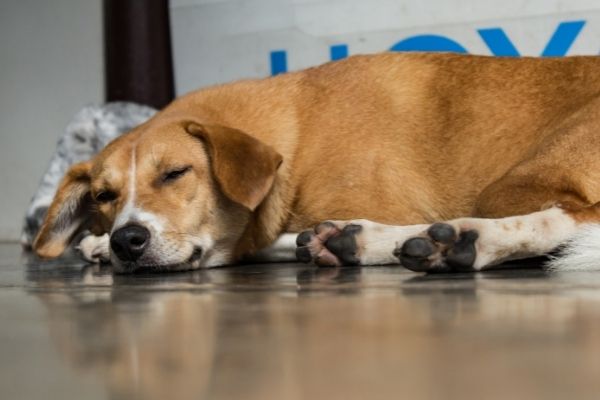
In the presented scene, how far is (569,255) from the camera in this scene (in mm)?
2324

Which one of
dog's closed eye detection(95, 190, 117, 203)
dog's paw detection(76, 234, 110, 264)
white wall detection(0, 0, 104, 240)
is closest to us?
dog's closed eye detection(95, 190, 117, 203)

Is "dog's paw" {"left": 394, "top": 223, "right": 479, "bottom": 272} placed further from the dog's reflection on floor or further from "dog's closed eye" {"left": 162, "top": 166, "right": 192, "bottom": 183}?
"dog's closed eye" {"left": 162, "top": 166, "right": 192, "bottom": 183}

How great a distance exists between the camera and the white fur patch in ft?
7.47

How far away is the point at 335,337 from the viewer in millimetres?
1335

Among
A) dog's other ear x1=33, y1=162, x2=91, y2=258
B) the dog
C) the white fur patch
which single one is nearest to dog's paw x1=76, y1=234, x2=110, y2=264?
dog's other ear x1=33, y1=162, x2=91, y2=258

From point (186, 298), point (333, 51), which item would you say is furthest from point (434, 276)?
point (333, 51)

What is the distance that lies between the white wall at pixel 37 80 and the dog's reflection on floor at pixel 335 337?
453 centimetres

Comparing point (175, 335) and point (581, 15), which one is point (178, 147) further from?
point (581, 15)

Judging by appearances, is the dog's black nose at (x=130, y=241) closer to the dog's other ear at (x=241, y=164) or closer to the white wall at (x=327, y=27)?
the dog's other ear at (x=241, y=164)

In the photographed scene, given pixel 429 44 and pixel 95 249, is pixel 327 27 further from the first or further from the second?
pixel 95 249

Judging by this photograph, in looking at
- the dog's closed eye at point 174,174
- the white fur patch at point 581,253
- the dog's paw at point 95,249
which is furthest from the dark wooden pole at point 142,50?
the white fur patch at point 581,253

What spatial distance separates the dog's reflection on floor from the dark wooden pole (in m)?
3.88

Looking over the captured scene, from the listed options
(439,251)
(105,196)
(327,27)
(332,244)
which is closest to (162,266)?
(105,196)

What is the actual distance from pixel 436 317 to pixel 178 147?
173 centimetres
